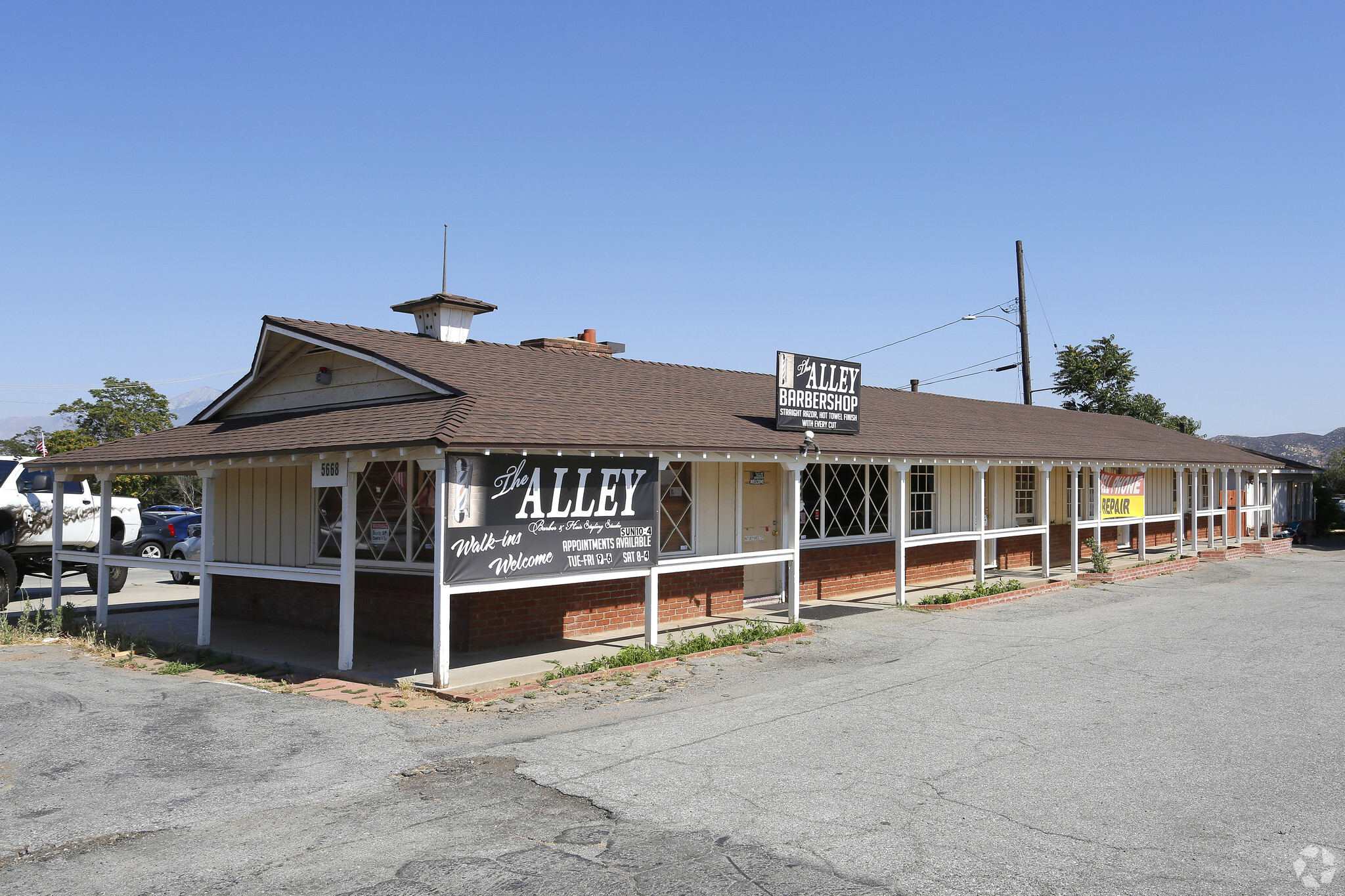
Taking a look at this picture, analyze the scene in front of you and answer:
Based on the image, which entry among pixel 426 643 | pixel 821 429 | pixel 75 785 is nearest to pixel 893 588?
pixel 821 429

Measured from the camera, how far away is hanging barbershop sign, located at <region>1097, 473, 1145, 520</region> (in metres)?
21.6

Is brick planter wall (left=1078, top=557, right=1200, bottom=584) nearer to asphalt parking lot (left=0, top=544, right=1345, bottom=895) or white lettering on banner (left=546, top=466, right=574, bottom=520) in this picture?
asphalt parking lot (left=0, top=544, right=1345, bottom=895)

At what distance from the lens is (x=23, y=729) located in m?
7.98

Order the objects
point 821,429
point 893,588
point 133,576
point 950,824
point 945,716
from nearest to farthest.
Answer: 1. point 950,824
2. point 945,716
3. point 821,429
4. point 893,588
5. point 133,576

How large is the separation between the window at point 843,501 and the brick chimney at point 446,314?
5.89 m

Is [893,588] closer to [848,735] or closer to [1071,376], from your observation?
[848,735]

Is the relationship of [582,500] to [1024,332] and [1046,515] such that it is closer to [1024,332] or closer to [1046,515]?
[1046,515]


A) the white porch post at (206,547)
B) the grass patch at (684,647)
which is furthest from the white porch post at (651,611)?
the white porch post at (206,547)

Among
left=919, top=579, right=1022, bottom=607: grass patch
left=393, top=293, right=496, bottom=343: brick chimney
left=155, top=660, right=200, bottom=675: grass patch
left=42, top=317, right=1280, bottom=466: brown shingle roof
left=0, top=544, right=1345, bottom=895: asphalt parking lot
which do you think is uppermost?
left=393, top=293, right=496, bottom=343: brick chimney

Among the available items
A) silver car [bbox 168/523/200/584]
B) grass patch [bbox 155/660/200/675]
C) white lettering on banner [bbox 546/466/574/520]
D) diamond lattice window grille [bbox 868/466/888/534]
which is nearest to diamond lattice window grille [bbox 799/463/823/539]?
diamond lattice window grille [bbox 868/466/888/534]

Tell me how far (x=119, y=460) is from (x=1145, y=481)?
23461 mm

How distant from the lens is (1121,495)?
22.2 m

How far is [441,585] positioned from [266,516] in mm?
5726

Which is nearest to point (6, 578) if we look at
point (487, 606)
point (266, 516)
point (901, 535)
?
point (266, 516)
